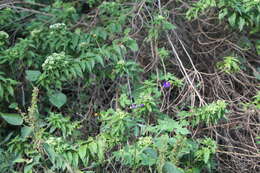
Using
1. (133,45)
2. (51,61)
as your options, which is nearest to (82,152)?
(51,61)

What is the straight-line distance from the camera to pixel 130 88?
3.41m

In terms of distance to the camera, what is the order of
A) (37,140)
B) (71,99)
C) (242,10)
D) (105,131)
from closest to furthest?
(37,140), (105,131), (242,10), (71,99)

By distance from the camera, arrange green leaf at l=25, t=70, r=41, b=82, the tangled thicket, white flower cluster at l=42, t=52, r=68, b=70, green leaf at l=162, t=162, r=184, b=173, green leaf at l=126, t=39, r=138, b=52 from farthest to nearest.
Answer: green leaf at l=126, t=39, r=138, b=52 < green leaf at l=25, t=70, r=41, b=82 < white flower cluster at l=42, t=52, r=68, b=70 < the tangled thicket < green leaf at l=162, t=162, r=184, b=173

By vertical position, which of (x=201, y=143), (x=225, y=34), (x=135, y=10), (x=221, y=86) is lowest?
(x=201, y=143)

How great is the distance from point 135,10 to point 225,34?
35.8 inches

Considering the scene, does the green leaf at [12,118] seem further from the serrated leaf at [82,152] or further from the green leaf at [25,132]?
the serrated leaf at [82,152]

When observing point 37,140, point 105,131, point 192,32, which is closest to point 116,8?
point 192,32

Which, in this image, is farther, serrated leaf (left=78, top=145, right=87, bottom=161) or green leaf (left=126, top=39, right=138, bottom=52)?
green leaf (left=126, top=39, right=138, bottom=52)

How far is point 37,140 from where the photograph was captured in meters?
2.66

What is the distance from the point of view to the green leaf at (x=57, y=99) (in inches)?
131

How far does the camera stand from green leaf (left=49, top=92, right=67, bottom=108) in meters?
3.33

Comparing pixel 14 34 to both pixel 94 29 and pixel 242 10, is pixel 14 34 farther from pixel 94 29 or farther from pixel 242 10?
pixel 242 10

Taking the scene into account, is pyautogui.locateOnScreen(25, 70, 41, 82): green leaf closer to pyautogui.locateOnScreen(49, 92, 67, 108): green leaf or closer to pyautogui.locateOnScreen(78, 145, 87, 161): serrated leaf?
pyautogui.locateOnScreen(49, 92, 67, 108): green leaf

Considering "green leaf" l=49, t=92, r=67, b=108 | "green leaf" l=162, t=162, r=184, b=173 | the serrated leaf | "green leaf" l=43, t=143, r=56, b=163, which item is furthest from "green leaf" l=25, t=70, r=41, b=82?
"green leaf" l=162, t=162, r=184, b=173
